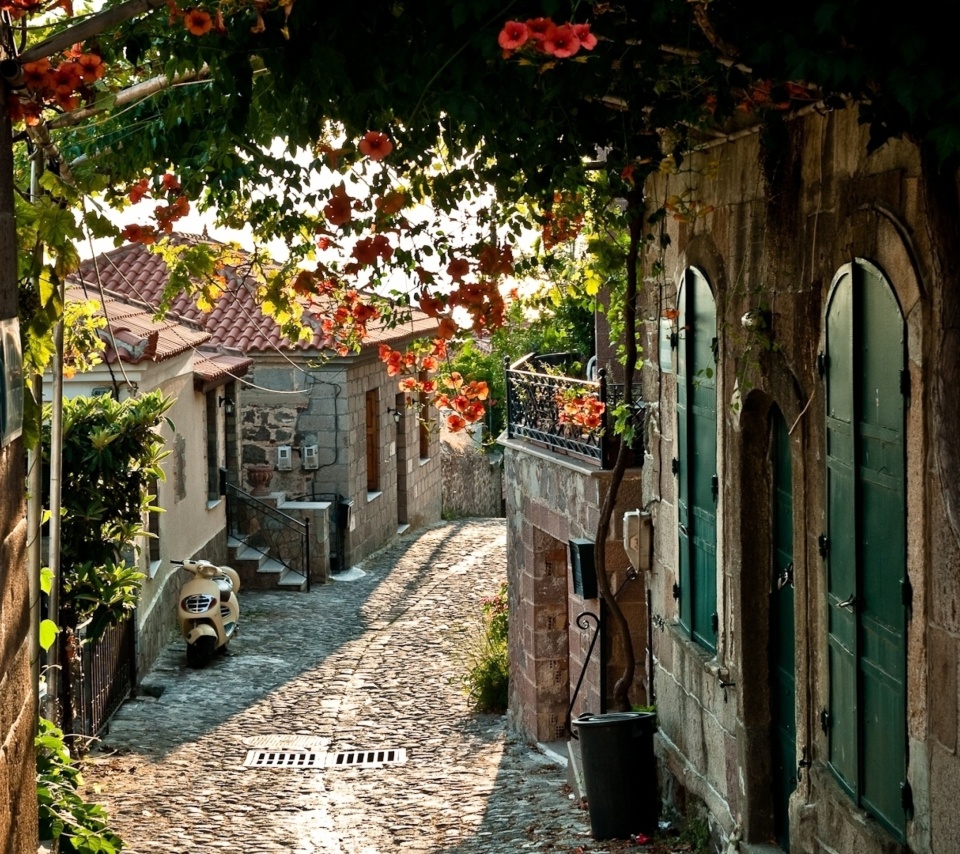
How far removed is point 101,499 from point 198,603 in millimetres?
4081

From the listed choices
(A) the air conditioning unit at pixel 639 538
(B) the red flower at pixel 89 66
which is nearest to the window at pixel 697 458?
(A) the air conditioning unit at pixel 639 538

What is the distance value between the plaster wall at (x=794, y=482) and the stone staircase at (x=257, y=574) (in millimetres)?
11449

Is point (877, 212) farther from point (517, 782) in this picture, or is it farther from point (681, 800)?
point (517, 782)

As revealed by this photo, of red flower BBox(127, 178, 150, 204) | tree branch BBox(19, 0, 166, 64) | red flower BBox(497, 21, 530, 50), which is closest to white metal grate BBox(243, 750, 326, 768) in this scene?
red flower BBox(127, 178, 150, 204)

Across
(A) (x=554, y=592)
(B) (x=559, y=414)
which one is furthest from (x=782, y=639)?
(A) (x=554, y=592)

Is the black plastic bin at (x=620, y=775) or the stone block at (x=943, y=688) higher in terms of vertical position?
→ the stone block at (x=943, y=688)

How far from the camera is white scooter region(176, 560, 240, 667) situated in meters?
14.1

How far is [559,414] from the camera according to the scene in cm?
1068

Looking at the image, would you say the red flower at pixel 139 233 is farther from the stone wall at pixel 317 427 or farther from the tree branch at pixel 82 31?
the stone wall at pixel 317 427

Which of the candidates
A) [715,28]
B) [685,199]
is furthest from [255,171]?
[715,28]

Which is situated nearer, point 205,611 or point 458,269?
point 458,269

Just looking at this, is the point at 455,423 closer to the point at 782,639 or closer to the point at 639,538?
the point at 639,538

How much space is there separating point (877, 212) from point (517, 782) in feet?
21.7

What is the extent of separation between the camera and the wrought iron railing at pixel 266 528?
19.7 metres
